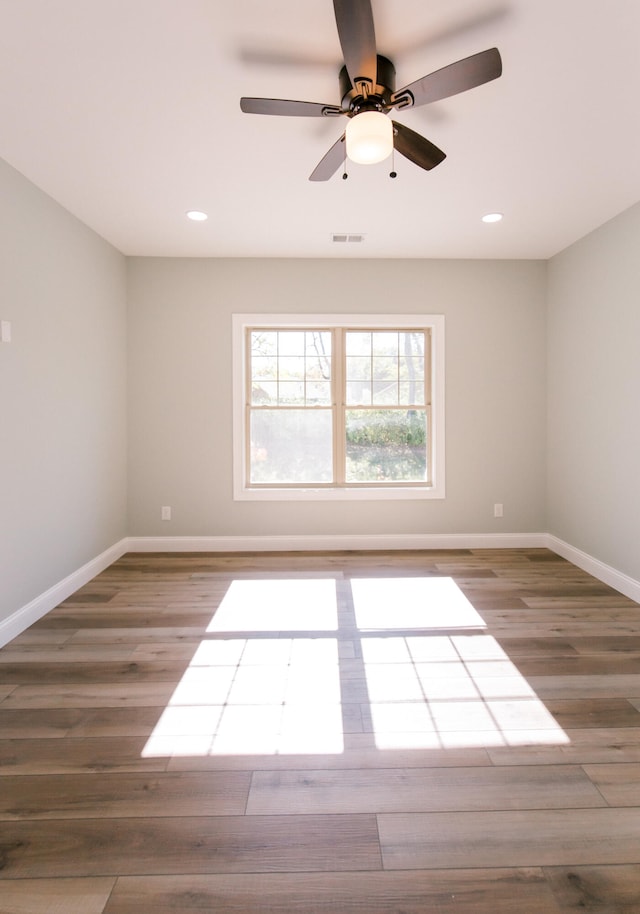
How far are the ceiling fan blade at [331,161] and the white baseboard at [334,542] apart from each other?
3.04 m

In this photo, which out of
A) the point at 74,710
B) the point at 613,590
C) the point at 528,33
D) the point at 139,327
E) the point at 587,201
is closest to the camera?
the point at 528,33

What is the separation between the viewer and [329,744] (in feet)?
6.05

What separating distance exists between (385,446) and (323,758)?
315 centimetres

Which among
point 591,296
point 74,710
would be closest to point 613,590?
point 591,296

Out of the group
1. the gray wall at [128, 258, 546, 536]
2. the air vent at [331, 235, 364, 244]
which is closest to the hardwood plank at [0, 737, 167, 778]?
the gray wall at [128, 258, 546, 536]

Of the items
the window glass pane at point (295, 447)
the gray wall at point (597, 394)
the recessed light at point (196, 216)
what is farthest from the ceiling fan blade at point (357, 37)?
the window glass pane at point (295, 447)

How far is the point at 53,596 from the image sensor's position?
319 cm

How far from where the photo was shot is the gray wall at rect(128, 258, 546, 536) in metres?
4.37

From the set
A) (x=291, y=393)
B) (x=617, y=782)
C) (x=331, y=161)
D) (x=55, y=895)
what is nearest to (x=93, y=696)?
(x=55, y=895)

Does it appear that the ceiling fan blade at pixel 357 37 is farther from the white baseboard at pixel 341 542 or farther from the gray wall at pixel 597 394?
the white baseboard at pixel 341 542

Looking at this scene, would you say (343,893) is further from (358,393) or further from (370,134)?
(358,393)

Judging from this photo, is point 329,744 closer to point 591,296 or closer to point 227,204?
point 227,204

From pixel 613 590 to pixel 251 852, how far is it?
3164mm

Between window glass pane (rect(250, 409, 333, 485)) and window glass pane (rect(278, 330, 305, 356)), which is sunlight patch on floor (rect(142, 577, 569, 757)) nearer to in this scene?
window glass pane (rect(250, 409, 333, 485))
